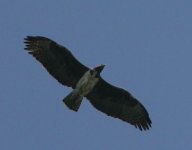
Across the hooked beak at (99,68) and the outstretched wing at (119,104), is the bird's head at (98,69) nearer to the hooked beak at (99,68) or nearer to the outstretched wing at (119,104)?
the hooked beak at (99,68)

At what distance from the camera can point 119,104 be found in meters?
19.9

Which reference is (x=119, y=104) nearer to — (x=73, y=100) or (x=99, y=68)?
(x=99, y=68)

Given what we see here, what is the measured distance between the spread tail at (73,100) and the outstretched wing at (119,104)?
902 millimetres

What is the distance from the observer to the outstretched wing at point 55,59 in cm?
1920

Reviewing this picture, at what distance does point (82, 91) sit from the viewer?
61.8ft

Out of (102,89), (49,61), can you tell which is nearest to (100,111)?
(102,89)

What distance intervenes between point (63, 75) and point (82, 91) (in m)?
0.79

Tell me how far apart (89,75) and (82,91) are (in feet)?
1.50

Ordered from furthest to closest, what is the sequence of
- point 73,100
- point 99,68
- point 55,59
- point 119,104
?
point 119,104 → point 55,59 → point 99,68 → point 73,100

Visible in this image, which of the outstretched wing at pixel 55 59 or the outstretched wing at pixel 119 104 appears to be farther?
the outstretched wing at pixel 119 104

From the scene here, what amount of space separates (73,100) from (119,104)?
1.77 meters

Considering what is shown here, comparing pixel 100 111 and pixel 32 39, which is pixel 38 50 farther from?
pixel 100 111

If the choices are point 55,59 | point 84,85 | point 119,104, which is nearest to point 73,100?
point 84,85

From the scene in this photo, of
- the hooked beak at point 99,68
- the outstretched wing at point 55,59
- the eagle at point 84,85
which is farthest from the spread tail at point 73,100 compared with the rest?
the hooked beak at point 99,68
